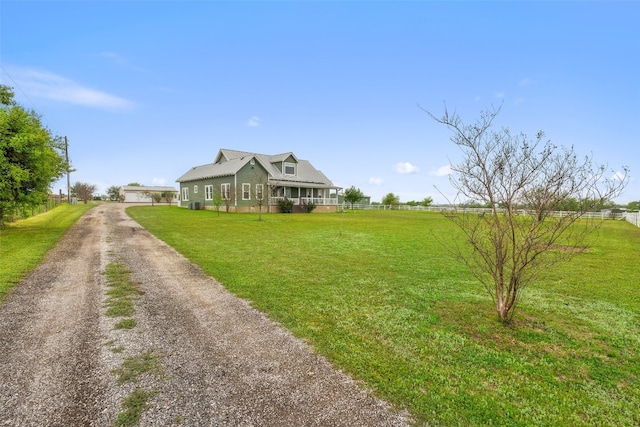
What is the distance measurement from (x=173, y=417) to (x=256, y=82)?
2771 centimetres

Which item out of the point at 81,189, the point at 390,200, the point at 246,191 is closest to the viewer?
the point at 246,191

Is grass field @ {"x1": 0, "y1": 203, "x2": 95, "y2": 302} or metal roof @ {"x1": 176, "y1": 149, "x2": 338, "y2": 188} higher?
metal roof @ {"x1": 176, "y1": 149, "x2": 338, "y2": 188}

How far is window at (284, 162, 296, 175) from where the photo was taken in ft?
118

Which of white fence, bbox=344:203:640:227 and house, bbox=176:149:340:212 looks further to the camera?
house, bbox=176:149:340:212

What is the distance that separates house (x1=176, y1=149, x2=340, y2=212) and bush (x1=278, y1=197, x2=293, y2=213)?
59 cm

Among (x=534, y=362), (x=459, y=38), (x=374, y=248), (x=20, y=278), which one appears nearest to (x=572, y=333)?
(x=534, y=362)

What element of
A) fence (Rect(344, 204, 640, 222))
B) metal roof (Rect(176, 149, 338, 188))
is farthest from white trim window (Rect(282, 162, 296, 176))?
fence (Rect(344, 204, 640, 222))

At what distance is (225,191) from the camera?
3180cm

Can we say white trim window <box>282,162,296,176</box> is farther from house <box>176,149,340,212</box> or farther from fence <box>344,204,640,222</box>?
fence <box>344,204,640,222</box>

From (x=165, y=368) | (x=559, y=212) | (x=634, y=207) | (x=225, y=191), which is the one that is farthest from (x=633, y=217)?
(x=225, y=191)

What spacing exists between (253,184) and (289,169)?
5738 millimetres

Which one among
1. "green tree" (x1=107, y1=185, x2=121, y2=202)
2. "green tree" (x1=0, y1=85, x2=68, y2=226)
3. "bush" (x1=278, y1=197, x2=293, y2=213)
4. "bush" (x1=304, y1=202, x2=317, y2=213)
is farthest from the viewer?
"green tree" (x1=107, y1=185, x2=121, y2=202)

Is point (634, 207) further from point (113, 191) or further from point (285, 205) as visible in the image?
point (113, 191)

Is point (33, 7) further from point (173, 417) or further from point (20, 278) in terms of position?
point (173, 417)
